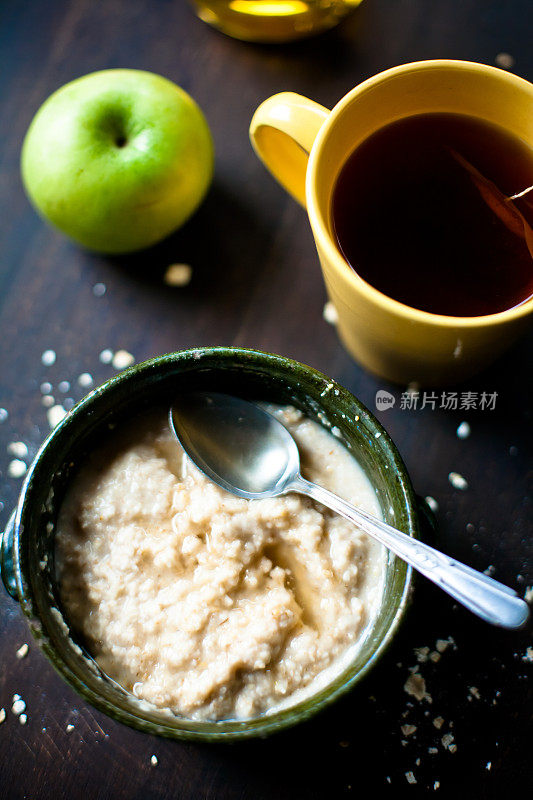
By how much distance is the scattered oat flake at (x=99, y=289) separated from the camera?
111cm

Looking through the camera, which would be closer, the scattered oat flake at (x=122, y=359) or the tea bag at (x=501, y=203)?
the tea bag at (x=501, y=203)

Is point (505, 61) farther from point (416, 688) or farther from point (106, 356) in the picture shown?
point (416, 688)

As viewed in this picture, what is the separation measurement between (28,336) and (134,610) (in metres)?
0.47

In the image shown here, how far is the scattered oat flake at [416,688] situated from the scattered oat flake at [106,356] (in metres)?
0.61

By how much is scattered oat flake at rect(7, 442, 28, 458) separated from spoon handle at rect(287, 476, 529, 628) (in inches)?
19.7

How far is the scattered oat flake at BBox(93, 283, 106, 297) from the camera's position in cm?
111

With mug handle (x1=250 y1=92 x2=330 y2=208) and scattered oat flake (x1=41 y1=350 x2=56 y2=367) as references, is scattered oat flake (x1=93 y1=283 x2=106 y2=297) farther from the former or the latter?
mug handle (x1=250 y1=92 x2=330 y2=208)

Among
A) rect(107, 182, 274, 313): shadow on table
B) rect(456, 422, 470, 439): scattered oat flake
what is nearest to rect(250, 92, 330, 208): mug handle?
rect(107, 182, 274, 313): shadow on table

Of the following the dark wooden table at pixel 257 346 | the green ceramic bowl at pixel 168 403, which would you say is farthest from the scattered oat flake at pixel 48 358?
the green ceramic bowl at pixel 168 403

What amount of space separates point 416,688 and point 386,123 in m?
0.71

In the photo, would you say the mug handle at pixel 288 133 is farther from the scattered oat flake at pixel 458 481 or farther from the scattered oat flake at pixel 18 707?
the scattered oat flake at pixel 18 707

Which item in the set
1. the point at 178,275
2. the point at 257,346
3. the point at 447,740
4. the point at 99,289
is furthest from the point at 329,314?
the point at 447,740

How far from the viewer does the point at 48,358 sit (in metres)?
1.09

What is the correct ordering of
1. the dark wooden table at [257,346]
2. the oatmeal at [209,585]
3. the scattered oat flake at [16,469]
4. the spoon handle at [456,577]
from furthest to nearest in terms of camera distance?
the scattered oat flake at [16,469] < the dark wooden table at [257,346] < the oatmeal at [209,585] < the spoon handle at [456,577]
